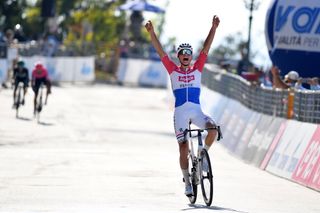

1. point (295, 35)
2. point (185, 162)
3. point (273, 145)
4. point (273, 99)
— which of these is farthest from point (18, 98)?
point (185, 162)

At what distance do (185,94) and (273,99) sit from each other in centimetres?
782

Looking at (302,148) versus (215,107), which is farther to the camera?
(215,107)

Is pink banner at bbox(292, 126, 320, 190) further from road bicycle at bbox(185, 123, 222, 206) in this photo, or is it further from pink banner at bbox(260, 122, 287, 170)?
road bicycle at bbox(185, 123, 222, 206)

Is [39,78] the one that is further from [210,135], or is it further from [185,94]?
[210,135]

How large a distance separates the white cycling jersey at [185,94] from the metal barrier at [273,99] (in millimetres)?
4272

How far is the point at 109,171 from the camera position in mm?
19766

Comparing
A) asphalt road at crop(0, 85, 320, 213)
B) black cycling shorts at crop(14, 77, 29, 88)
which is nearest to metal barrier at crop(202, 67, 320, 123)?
asphalt road at crop(0, 85, 320, 213)

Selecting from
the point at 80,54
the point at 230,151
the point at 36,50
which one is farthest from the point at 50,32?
the point at 230,151

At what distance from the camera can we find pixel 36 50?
47969mm

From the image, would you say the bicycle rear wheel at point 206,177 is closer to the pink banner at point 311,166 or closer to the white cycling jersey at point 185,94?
the white cycling jersey at point 185,94

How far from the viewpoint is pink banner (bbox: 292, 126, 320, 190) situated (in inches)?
719

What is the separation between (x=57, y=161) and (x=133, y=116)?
16.2 meters

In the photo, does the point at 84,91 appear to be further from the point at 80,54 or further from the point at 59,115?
the point at 59,115

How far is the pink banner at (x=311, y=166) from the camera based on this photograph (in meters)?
18.3
